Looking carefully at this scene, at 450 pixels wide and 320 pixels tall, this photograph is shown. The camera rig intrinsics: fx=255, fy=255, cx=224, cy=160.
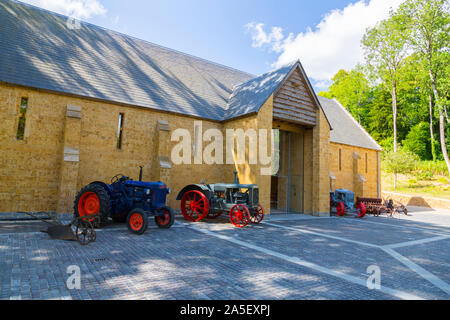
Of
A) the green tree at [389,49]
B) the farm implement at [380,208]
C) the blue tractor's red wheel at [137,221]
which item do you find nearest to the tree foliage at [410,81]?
the green tree at [389,49]

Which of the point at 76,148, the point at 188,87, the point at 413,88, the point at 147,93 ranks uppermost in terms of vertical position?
the point at 413,88

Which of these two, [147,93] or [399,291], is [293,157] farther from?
[399,291]

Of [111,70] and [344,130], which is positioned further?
[344,130]

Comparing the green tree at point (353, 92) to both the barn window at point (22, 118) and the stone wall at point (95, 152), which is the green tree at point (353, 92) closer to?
the stone wall at point (95, 152)

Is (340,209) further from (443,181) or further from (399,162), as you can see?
(443,181)

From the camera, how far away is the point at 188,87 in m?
17.6

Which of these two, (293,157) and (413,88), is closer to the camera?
(293,157)

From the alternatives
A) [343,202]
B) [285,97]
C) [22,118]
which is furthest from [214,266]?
[343,202]

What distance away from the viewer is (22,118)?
36.4 feet

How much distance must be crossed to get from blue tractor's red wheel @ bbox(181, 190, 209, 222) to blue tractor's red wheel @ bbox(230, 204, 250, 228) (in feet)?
4.18

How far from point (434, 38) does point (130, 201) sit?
116ft

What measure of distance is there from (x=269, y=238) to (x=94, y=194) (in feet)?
20.7
